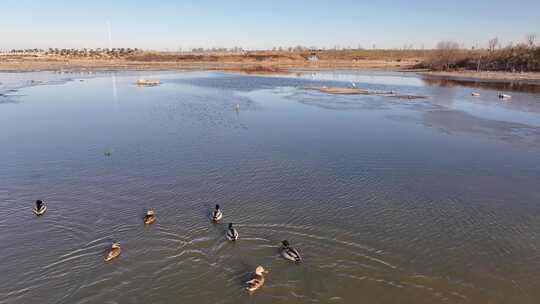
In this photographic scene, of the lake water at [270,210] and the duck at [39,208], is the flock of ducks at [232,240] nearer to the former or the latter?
the duck at [39,208]

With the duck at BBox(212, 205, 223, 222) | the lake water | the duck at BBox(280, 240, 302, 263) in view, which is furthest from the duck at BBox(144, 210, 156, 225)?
A: the duck at BBox(280, 240, 302, 263)

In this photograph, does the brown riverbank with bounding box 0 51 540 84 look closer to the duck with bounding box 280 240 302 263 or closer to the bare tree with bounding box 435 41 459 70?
the bare tree with bounding box 435 41 459 70

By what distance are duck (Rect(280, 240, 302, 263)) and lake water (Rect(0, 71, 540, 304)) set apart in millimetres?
236

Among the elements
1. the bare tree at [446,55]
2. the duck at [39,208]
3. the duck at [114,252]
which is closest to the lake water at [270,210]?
the duck at [114,252]

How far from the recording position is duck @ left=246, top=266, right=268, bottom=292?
30.6 feet

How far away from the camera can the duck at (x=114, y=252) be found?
10453mm

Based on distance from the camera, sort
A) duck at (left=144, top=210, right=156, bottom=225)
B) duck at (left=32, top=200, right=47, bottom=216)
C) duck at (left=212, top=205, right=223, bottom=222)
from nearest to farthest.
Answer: duck at (left=144, top=210, right=156, bottom=225), duck at (left=212, top=205, right=223, bottom=222), duck at (left=32, top=200, right=47, bottom=216)

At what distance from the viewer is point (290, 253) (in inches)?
421

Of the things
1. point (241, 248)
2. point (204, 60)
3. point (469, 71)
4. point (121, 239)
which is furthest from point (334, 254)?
point (204, 60)

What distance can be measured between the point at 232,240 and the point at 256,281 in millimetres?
2294

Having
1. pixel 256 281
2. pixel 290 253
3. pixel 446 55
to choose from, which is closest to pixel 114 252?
pixel 256 281

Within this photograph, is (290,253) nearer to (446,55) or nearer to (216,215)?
(216,215)

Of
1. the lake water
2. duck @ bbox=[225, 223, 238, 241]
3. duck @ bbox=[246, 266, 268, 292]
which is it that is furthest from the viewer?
duck @ bbox=[225, 223, 238, 241]

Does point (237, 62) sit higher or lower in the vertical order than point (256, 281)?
higher
